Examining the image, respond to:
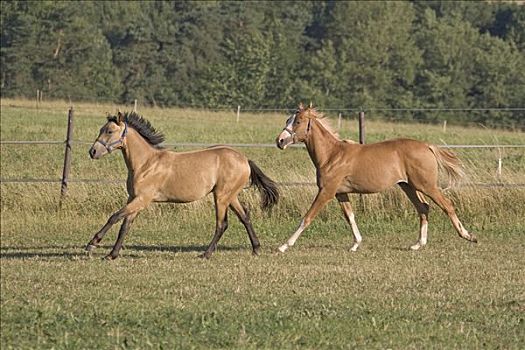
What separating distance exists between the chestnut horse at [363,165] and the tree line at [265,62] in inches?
1629

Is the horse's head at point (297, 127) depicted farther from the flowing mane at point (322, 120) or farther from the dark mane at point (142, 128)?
the dark mane at point (142, 128)

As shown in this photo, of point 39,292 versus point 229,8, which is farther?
point 229,8

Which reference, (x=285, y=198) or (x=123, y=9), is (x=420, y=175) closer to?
(x=285, y=198)

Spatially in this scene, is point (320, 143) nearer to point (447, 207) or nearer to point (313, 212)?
point (313, 212)

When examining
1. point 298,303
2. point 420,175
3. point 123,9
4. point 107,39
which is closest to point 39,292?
point 298,303

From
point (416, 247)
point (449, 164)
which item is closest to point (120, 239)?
point (416, 247)

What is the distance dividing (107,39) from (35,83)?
16851 mm

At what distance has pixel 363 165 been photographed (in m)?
13.6

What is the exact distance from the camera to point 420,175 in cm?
1359

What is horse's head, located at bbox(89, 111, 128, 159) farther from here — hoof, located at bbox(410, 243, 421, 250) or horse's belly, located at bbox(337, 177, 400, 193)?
hoof, located at bbox(410, 243, 421, 250)

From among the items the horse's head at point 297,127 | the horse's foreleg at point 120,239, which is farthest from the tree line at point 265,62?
the horse's foreleg at point 120,239

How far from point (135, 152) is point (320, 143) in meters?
2.55

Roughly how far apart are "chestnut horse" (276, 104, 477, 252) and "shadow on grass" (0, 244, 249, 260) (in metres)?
1.47

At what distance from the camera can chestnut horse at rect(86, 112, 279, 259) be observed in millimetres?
12703
